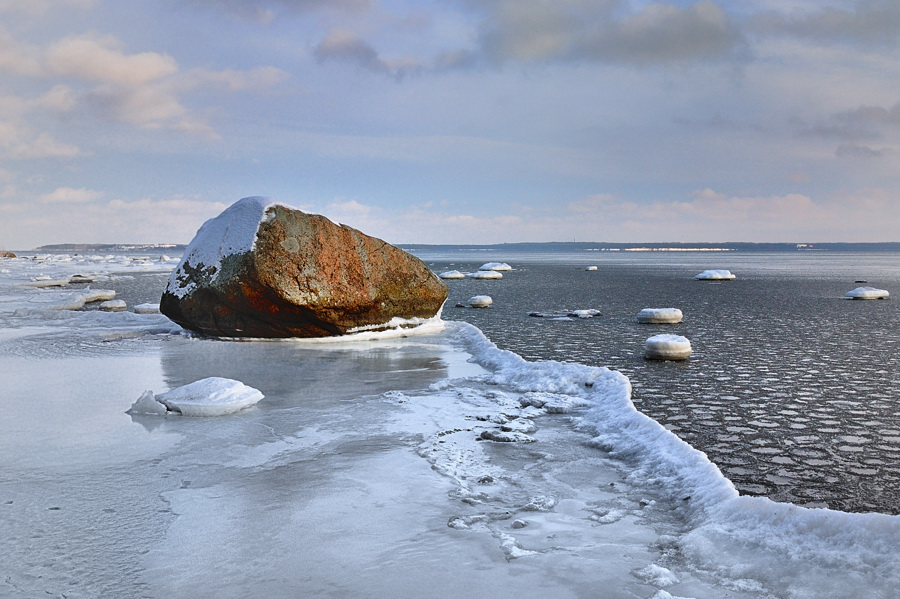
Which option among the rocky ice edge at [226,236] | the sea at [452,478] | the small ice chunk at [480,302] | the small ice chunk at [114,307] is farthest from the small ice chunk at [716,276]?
the rocky ice edge at [226,236]

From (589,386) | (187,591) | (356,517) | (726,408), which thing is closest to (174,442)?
(356,517)

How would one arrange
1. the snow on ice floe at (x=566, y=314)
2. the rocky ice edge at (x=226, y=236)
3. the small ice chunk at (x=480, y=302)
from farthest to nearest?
the small ice chunk at (x=480, y=302)
the snow on ice floe at (x=566, y=314)
the rocky ice edge at (x=226, y=236)

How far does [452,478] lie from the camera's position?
5164 mm

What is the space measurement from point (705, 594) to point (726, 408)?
209 inches

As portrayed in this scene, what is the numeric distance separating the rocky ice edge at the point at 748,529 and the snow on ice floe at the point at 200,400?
3269 millimetres

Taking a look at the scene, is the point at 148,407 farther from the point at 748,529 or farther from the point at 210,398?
the point at 748,529

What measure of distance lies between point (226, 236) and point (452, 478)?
9794 mm

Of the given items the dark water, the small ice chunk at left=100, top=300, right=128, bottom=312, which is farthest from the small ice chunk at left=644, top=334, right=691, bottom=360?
the small ice chunk at left=100, top=300, right=128, bottom=312

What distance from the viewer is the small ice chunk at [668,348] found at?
1145cm

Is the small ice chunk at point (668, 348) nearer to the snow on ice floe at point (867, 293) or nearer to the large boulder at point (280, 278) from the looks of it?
the large boulder at point (280, 278)

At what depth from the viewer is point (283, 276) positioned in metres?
12.7

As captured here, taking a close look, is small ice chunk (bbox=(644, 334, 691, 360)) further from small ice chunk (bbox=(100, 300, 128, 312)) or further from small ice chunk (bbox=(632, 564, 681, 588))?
small ice chunk (bbox=(100, 300, 128, 312))

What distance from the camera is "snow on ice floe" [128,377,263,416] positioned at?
23.3 feet

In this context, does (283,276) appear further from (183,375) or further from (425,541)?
(425,541)
